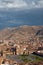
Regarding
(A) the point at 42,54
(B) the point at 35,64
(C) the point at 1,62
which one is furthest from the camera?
(A) the point at 42,54

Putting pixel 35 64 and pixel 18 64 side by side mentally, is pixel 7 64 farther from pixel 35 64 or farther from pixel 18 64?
pixel 35 64

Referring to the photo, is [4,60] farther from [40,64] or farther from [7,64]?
[40,64]

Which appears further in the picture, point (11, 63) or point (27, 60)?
point (27, 60)

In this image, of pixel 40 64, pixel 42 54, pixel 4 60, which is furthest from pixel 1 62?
pixel 42 54

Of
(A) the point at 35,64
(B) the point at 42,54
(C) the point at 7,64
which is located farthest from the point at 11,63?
(B) the point at 42,54

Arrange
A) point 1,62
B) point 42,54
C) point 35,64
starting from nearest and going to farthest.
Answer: point 35,64 < point 1,62 < point 42,54

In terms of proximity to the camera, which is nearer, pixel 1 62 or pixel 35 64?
pixel 35 64

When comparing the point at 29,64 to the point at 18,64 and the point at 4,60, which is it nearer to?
the point at 18,64
